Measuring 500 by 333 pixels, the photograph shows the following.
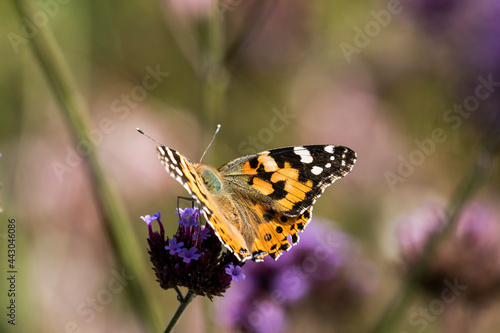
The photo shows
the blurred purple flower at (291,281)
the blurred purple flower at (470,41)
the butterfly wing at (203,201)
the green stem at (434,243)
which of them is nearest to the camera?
the butterfly wing at (203,201)

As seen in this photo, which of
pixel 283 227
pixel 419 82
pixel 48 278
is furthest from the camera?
pixel 419 82

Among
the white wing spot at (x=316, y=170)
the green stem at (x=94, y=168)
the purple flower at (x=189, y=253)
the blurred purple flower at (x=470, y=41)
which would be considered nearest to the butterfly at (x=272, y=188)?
the white wing spot at (x=316, y=170)

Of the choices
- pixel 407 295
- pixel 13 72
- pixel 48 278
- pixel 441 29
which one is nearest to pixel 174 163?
pixel 407 295

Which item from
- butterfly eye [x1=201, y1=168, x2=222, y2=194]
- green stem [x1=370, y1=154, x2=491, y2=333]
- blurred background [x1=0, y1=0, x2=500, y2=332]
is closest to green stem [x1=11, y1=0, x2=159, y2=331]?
blurred background [x1=0, y1=0, x2=500, y2=332]

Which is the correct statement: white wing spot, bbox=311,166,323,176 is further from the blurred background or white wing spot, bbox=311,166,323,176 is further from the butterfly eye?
the blurred background

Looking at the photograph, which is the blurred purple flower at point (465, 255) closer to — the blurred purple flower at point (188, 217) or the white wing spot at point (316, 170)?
the white wing spot at point (316, 170)

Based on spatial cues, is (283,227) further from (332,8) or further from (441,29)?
(332,8)

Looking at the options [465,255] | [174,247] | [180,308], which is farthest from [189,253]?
[465,255]

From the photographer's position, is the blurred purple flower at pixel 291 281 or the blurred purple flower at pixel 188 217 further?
the blurred purple flower at pixel 291 281
